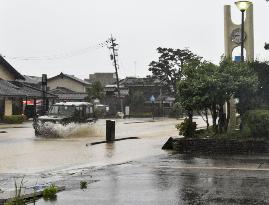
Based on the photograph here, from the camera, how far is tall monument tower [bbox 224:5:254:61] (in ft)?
98.0

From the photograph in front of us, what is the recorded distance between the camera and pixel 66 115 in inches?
1187

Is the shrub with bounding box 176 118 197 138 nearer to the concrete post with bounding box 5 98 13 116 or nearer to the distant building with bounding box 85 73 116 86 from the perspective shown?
the concrete post with bounding box 5 98 13 116

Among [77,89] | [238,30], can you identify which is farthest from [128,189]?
[77,89]

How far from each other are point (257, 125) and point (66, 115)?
14.9 metres

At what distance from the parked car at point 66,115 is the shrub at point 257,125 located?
44.9 feet

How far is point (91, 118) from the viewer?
32.0 meters

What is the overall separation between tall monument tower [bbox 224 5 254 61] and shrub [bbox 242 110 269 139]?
41.3ft

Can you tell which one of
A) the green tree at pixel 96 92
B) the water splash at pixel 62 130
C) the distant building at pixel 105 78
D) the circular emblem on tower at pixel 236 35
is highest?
the distant building at pixel 105 78

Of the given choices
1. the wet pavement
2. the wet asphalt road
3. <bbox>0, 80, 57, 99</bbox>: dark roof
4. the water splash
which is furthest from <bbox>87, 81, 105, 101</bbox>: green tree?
the wet asphalt road

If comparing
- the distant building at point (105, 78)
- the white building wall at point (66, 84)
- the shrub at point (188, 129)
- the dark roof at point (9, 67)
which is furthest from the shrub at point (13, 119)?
the distant building at point (105, 78)

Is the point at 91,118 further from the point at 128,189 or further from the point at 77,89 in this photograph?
the point at 77,89

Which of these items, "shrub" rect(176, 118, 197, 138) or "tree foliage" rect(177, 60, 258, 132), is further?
"shrub" rect(176, 118, 197, 138)

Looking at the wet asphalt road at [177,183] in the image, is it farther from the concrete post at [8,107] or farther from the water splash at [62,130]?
the concrete post at [8,107]

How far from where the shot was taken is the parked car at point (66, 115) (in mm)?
29375
